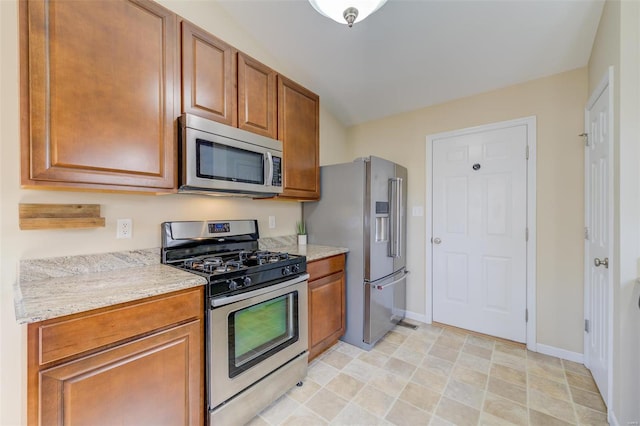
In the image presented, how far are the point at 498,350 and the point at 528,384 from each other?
1.63 ft

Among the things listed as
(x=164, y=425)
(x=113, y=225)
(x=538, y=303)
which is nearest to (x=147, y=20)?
(x=113, y=225)

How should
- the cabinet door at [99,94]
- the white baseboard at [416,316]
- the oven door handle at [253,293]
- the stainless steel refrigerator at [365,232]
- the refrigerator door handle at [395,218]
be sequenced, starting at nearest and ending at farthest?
1. the cabinet door at [99,94]
2. the oven door handle at [253,293]
3. the stainless steel refrigerator at [365,232]
4. the refrigerator door handle at [395,218]
5. the white baseboard at [416,316]

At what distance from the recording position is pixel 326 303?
2330 mm

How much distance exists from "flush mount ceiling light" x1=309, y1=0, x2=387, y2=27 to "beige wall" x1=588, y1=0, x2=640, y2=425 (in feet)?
4.49

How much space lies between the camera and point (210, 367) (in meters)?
1.43

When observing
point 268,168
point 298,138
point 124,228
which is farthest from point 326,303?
point 124,228

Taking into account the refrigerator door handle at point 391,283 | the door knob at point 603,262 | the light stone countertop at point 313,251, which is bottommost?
the refrigerator door handle at point 391,283

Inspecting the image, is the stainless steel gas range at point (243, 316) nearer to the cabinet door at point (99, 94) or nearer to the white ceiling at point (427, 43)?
the cabinet door at point (99, 94)

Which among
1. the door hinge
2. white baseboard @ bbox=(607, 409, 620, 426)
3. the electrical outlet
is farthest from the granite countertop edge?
the door hinge

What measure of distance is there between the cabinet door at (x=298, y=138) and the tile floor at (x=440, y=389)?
151 cm

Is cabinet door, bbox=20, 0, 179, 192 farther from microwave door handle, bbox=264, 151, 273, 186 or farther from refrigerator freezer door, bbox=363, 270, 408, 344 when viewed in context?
refrigerator freezer door, bbox=363, 270, 408, 344

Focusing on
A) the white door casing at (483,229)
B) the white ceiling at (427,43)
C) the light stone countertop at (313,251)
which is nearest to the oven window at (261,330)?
the light stone countertop at (313,251)

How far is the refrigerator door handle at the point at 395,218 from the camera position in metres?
2.73

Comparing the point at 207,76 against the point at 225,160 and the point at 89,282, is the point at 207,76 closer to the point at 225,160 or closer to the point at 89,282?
the point at 225,160
